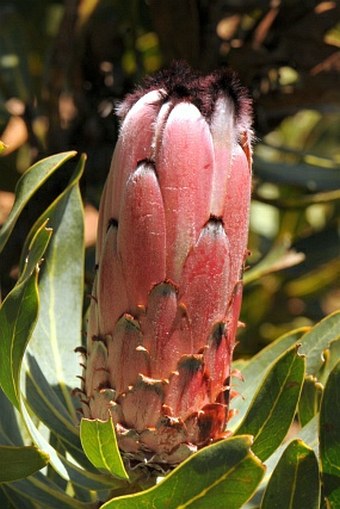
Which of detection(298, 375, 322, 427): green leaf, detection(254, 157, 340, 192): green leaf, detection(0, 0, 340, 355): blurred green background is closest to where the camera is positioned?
detection(298, 375, 322, 427): green leaf

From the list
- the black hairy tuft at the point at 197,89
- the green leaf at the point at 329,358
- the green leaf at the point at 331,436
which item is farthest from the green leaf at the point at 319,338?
the black hairy tuft at the point at 197,89

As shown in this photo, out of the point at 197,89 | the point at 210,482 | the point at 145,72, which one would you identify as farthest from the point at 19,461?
the point at 145,72

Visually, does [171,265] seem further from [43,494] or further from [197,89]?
[43,494]

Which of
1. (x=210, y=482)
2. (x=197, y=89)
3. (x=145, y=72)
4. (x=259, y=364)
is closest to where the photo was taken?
(x=210, y=482)

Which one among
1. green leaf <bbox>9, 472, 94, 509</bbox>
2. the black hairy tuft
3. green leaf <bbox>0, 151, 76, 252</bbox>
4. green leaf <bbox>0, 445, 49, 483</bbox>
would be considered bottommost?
green leaf <bbox>9, 472, 94, 509</bbox>

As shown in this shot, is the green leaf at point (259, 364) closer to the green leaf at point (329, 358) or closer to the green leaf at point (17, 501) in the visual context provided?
the green leaf at point (329, 358)

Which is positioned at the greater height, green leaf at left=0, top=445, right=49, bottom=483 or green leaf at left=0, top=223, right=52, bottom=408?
green leaf at left=0, top=223, right=52, bottom=408

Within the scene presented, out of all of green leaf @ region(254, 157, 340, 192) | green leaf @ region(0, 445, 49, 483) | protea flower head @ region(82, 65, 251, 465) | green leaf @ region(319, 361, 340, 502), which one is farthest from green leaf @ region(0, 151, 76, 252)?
green leaf @ region(254, 157, 340, 192)

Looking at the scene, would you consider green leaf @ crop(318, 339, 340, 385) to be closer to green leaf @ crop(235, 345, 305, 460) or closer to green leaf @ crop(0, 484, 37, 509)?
green leaf @ crop(235, 345, 305, 460)
